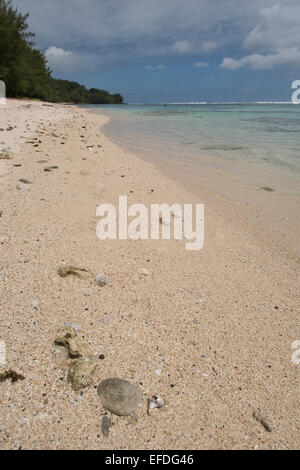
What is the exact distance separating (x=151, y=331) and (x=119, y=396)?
1.82 feet

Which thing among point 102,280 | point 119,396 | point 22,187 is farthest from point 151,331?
point 22,187

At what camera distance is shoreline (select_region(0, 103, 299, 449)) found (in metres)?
1.41

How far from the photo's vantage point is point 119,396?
150 cm

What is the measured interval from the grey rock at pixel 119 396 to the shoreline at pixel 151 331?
0.16 ft

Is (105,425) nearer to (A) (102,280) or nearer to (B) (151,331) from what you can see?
(B) (151,331)

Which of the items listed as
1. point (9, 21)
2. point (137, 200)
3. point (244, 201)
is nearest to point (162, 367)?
point (137, 200)

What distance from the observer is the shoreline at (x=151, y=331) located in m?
1.41

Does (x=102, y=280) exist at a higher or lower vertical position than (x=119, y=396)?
higher

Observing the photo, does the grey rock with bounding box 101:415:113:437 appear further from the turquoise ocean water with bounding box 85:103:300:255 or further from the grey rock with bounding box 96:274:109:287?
the turquoise ocean water with bounding box 85:103:300:255

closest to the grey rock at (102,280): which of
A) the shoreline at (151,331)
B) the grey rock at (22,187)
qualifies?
the shoreline at (151,331)

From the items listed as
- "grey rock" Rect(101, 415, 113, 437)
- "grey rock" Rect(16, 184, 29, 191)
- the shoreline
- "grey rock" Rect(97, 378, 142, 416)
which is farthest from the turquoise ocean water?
"grey rock" Rect(16, 184, 29, 191)

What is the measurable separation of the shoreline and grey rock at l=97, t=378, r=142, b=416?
0.05 metres

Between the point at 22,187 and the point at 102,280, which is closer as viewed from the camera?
the point at 102,280

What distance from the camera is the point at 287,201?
5090 millimetres
